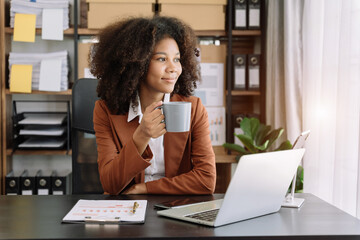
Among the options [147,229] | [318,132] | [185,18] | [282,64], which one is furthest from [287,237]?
[185,18]

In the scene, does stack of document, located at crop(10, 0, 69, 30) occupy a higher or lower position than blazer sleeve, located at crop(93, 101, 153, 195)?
higher

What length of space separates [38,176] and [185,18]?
1.40 metres

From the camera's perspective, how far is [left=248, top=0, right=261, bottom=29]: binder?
9.66 feet

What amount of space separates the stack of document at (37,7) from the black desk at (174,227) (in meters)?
2.06

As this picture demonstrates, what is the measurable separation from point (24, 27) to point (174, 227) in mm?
2299

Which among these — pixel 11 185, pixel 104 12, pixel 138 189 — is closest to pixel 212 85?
pixel 104 12

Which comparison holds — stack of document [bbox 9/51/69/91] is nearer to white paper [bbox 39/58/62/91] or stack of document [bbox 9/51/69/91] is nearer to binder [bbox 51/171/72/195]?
white paper [bbox 39/58/62/91]

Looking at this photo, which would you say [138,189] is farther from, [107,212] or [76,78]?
[76,78]

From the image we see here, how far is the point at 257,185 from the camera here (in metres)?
0.96

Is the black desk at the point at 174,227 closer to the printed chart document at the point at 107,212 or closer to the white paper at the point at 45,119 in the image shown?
the printed chart document at the point at 107,212

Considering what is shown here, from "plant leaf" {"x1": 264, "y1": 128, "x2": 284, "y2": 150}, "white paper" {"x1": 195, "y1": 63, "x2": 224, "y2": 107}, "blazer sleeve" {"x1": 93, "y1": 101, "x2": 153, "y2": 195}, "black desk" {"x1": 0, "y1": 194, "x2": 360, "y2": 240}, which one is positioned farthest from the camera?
"white paper" {"x1": 195, "y1": 63, "x2": 224, "y2": 107}

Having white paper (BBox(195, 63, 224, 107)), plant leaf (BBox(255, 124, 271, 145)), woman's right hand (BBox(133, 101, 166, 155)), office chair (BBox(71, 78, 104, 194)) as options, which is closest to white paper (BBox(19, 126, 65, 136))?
white paper (BBox(195, 63, 224, 107))

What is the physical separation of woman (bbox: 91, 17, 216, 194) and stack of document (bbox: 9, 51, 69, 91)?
1.31 m

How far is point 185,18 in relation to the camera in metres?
2.91
